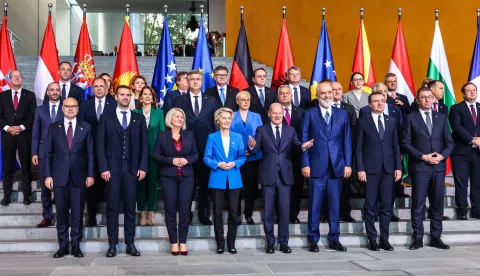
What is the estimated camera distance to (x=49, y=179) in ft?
18.3

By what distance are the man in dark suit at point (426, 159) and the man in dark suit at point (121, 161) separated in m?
2.73

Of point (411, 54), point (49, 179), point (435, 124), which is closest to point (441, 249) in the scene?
point (435, 124)

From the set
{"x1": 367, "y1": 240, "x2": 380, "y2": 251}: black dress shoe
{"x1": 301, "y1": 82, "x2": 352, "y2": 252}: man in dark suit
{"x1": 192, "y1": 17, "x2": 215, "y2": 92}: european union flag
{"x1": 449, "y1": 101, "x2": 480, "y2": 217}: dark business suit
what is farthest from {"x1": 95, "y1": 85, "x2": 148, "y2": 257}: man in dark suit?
{"x1": 449, "y1": 101, "x2": 480, "y2": 217}: dark business suit

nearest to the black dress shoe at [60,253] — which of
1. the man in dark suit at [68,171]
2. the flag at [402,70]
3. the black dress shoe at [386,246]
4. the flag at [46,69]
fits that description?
the man in dark suit at [68,171]

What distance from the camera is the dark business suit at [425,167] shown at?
6.05 meters

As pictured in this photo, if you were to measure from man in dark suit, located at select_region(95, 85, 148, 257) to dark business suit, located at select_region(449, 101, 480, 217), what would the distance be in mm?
3577

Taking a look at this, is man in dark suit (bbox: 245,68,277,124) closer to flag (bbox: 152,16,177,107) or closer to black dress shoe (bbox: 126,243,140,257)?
flag (bbox: 152,16,177,107)

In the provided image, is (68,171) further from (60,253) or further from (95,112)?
(95,112)

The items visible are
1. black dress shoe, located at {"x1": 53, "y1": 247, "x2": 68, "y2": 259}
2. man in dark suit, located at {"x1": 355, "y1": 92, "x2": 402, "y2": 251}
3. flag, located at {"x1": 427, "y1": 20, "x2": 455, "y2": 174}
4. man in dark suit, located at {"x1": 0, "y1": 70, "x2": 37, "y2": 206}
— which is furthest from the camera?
flag, located at {"x1": 427, "y1": 20, "x2": 455, "y2": 174}

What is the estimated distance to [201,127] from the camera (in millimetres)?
6359

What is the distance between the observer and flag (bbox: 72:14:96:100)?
787 centimetres

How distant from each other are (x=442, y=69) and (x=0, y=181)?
6.16m

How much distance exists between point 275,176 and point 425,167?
157 cm

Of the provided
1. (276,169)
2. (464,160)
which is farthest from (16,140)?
Result: (464,160)
